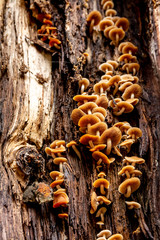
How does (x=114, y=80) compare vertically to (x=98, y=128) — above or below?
above

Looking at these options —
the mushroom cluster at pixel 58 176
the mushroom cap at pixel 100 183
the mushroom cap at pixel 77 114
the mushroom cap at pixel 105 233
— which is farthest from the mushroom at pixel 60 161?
the mushroom cap at pixel 105 233

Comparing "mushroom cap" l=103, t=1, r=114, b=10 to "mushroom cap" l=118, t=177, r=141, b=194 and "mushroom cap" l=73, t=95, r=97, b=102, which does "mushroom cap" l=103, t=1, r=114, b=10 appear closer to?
"mushroom cap" l=73, t=95, r=97, b=102

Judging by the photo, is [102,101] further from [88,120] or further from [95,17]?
[95,17]

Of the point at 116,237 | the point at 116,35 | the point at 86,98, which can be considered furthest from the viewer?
the point at 116,35

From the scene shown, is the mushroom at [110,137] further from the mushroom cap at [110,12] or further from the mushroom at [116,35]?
the mushroom cap at [110,12]

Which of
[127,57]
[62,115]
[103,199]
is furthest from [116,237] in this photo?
[127,57]

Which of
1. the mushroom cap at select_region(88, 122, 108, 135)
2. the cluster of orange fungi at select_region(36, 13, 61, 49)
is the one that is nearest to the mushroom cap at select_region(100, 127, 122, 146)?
the mushroom cap at select_region(88, 122, 108, 135)

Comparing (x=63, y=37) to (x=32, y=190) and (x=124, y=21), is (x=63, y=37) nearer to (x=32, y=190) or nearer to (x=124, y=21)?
(x=124, y=21)
